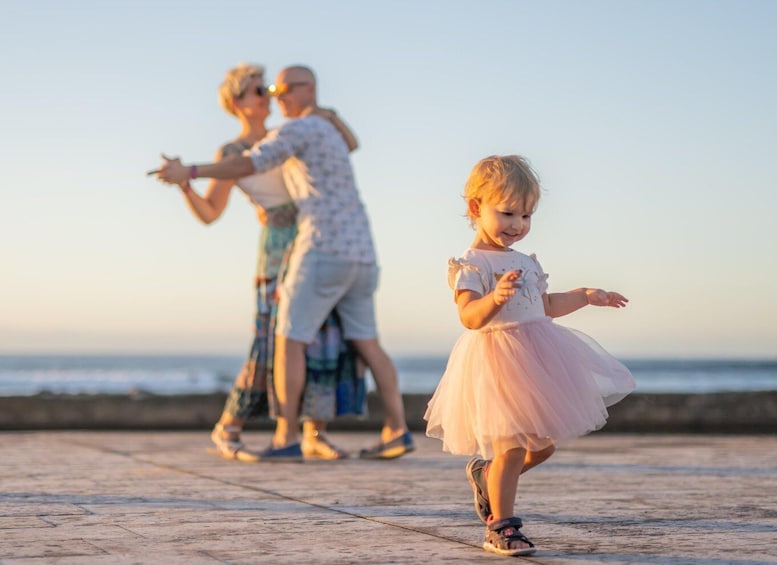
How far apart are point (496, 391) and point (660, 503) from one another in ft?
3.81

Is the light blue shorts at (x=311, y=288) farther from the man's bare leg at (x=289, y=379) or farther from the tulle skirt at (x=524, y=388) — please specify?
the tulle skirt at (x=524, y=388)

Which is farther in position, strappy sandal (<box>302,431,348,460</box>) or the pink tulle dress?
strappy sandal (<box>302,431,348,460</box>)

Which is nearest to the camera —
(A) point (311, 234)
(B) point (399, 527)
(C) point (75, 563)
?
(C) point (75, 563)

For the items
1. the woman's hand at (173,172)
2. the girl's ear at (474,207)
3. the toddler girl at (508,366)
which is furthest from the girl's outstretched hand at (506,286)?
the woman's hand at (173,172)

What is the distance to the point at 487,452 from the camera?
10.9 feet

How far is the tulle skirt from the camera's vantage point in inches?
129

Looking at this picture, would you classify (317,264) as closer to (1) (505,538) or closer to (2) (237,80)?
(2) (237,80)

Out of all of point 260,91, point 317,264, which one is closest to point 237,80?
point 260,91

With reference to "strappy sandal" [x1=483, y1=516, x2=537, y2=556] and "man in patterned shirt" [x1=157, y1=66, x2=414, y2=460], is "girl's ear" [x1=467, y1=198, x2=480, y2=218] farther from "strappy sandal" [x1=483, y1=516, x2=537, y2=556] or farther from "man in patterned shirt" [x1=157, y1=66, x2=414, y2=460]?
"man in patterned shirt" [x1=157, y1=66, x2=414, y2=460]

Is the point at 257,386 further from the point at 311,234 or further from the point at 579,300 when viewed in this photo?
the point at 579,300

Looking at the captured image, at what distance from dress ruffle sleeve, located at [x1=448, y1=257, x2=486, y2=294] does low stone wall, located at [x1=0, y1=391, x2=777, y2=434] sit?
7803mm

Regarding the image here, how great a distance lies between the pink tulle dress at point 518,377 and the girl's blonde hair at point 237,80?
3.24m

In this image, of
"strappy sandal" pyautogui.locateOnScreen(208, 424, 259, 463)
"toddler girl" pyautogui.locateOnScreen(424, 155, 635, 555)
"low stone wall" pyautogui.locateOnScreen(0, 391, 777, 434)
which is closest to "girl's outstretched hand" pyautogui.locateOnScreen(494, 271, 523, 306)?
"toddler girl" pyautogui.locateOnScreen(424, 155, 635, 555)

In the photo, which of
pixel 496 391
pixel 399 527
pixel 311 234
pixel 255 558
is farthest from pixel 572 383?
pixel 311 234
